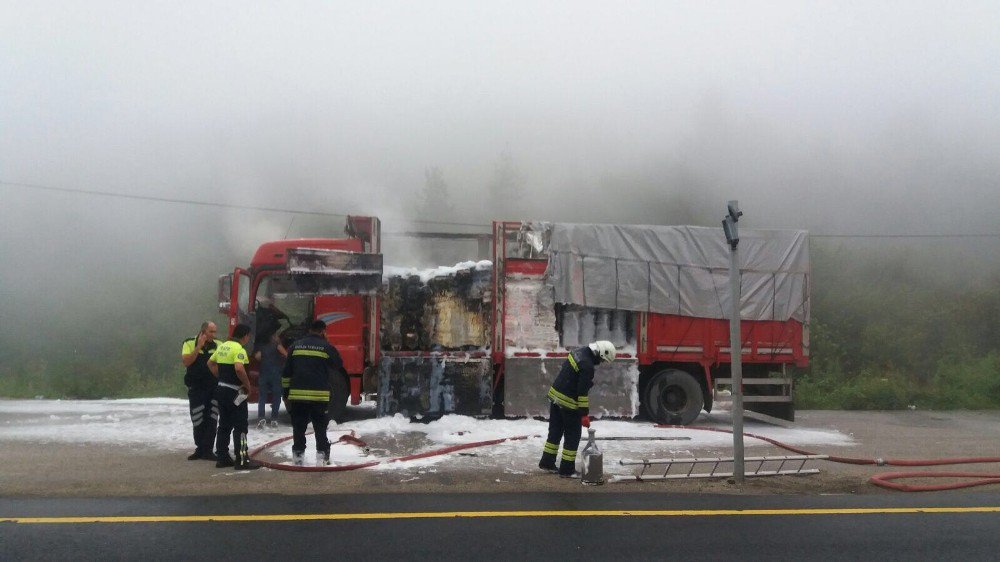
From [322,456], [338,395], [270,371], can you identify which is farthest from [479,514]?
[270,371]

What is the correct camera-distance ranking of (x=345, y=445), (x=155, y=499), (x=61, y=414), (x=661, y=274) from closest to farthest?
(x=155, y=499) → (x=345, y=445) → (x=661, y=274) → (x=61, y=414)

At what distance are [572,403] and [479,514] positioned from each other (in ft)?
6.39

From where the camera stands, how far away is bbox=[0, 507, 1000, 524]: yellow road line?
5.25 meters

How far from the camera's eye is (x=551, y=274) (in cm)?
1073

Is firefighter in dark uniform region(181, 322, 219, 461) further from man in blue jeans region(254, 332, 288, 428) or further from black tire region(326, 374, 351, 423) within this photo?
black tire region(326, 374, 351, 423)

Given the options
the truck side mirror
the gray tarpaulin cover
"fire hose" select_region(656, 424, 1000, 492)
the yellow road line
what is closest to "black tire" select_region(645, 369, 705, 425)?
the gray tarpaulin cover

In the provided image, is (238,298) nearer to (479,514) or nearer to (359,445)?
(359,445)

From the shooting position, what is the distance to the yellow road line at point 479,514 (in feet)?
17.2

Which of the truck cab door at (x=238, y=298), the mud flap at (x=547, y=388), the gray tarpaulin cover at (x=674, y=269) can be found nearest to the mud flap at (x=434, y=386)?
the mud flap at (x=547, y=388)

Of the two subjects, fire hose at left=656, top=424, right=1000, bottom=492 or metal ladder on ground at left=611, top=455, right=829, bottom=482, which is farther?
metal ladder on ground at left=611, top=455, right=829, bottom=482

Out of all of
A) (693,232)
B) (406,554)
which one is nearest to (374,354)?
(693,232)

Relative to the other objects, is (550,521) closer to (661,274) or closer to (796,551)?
(796,551)

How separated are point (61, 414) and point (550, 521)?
11149 millimetres

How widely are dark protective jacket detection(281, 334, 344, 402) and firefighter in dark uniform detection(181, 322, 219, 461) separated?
1.09m
